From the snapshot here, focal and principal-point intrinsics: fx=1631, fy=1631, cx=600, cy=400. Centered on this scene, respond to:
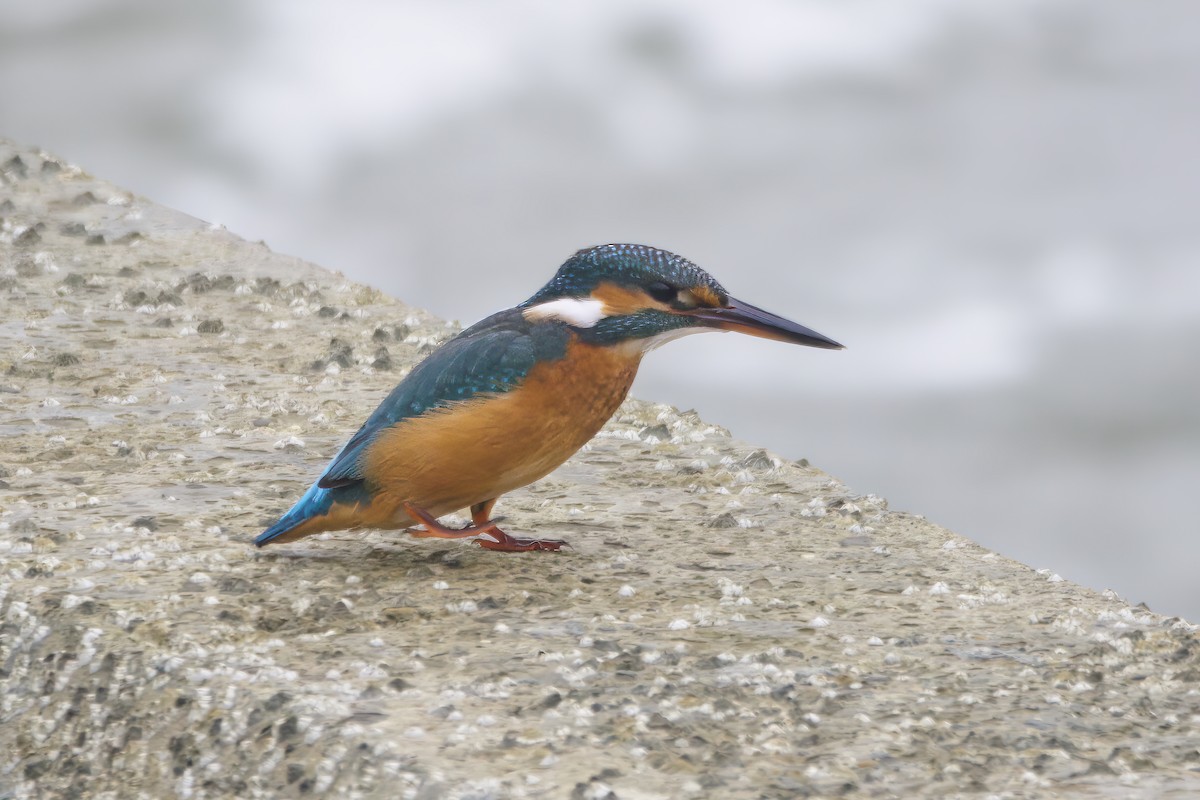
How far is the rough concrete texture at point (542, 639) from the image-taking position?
101 inches

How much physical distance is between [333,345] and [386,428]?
1730 mm

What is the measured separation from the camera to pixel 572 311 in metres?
3.32

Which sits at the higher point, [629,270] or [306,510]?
[629,270]

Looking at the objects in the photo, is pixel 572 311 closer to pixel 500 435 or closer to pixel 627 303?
pixel 627 303

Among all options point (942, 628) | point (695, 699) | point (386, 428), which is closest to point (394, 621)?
point (386, 428)

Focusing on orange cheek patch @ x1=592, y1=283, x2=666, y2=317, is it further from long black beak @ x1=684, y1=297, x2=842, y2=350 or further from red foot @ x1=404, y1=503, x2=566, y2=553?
red foot @ x1=404, y1=503, x2=566, y2=553

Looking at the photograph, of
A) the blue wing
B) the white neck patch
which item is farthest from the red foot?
the white neck patch

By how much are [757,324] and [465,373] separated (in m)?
0.60

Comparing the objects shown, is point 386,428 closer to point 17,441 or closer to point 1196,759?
point 17,441

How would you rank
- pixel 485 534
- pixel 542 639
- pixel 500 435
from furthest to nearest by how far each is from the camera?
pixel 485 534 → pixel 500 435 → pixel 542 639

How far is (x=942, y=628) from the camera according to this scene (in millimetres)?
3156

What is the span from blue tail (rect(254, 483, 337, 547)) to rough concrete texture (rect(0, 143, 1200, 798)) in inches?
3.0


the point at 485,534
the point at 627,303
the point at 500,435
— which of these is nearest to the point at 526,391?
the point at 500,435

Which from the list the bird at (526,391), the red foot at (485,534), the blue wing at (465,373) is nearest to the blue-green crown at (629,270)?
the bird at (526,391)
